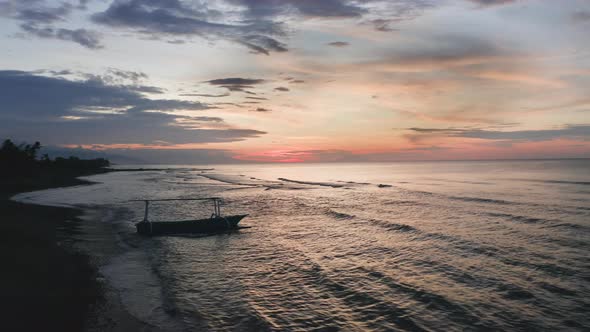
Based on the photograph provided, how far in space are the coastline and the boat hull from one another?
2.95m

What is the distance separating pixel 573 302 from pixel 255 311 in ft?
52.5

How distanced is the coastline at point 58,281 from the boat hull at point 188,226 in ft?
9.66

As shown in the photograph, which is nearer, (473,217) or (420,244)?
(420,244)

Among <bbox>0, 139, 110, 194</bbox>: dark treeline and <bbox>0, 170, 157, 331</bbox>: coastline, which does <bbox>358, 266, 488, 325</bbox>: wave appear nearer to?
<bbox>0, 170, 157, 331</bbox>: coastline

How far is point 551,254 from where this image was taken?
27.1m

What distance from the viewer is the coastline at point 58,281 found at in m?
14.5

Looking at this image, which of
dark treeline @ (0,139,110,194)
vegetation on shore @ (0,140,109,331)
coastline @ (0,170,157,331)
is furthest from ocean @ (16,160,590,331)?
dark treeline @ (0,139,110,194)

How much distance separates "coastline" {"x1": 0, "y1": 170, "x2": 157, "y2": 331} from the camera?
14.5 m

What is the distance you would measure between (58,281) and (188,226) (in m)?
17.5

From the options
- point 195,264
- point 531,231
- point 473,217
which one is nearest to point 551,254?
point 531,231

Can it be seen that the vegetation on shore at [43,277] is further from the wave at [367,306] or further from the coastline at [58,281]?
the wave at [367,306]

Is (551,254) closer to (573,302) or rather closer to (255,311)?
(573,302)

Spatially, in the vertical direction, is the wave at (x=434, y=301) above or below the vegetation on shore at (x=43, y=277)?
below

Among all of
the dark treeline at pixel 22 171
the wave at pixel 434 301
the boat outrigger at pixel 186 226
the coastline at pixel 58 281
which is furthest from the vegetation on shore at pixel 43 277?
the dark treeline at pixel 22 171
